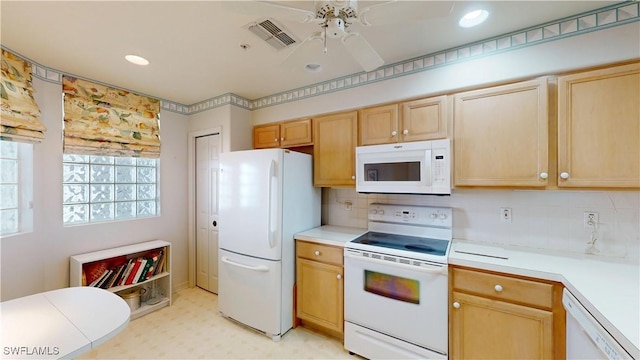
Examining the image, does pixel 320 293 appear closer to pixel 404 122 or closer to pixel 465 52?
pixel 404 122

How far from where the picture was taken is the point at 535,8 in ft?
4.75

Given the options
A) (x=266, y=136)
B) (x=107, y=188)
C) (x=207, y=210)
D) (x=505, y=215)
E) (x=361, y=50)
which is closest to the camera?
(x=361, y=50)

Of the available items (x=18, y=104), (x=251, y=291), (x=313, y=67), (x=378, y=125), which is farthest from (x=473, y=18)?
(x=18, y=104)

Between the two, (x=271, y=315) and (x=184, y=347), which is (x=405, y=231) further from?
(x=184, y=347)

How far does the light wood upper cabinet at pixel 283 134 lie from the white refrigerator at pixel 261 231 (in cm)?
27

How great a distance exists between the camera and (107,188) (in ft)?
8.68

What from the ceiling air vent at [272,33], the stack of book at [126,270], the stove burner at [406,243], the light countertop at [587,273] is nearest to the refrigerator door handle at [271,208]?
the light countertop at [587,273]

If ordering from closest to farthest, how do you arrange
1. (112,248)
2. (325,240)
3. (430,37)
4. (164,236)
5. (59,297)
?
(59,297) < (430,37) < (325,240) < (112,248) < (164,236)

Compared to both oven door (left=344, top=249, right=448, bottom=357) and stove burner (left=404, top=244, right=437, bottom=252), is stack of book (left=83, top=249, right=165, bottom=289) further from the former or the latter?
stove burner (left=404, top=244, right=437, bottom=252)

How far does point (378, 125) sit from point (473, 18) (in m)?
0.95

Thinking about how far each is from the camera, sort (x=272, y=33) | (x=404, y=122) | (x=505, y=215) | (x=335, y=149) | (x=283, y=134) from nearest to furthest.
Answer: (x=272, y=33) < (x=505, y=215) < (x=404, y=122) < (x=335, y=149) < (x=283, y=134)

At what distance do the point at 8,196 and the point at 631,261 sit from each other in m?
4.50

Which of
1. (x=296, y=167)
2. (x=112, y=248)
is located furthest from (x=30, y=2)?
(x=112, y=248)

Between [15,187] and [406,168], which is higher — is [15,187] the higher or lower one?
the lower one
